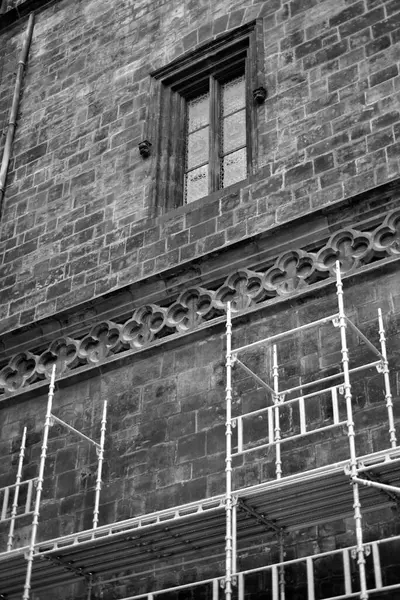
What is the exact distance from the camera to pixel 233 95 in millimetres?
13492

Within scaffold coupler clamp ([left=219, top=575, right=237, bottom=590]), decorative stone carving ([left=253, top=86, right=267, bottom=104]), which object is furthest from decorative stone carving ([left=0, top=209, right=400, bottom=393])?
scaffold coupler clamp ([left=219, top=575, right=237, bottom=590])

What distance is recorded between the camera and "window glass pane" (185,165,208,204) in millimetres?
12727

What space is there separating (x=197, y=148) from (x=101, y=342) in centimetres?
283

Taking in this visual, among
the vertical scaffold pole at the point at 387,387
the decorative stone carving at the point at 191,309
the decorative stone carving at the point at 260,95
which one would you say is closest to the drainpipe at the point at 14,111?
the decorative stone carving at the point at 260,95

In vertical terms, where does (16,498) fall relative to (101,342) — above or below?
below

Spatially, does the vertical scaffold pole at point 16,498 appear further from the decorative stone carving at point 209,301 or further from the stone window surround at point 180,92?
the stone window surround at point 180,92

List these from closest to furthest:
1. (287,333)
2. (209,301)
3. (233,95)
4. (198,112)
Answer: (287,333) → (209,301) → (233,95) → (198,112)

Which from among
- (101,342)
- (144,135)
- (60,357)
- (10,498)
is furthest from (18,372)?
(144,135)

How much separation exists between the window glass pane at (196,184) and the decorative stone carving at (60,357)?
213 cm

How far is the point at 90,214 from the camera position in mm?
12984

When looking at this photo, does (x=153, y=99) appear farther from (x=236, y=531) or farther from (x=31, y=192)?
(x=236, y=531)

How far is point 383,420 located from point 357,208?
7.72ft

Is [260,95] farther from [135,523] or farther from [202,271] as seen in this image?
[135,523]

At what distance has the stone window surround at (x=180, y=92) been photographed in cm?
1273
